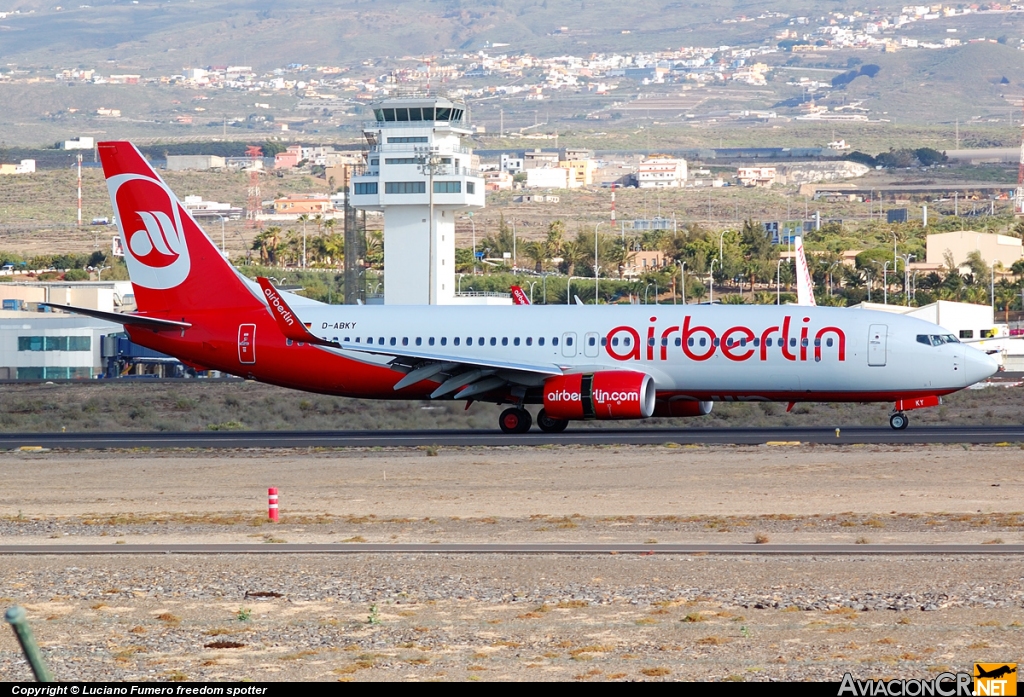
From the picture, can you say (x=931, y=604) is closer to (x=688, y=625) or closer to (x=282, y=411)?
(x=688, y=625)

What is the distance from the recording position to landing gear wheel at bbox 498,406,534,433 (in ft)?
124

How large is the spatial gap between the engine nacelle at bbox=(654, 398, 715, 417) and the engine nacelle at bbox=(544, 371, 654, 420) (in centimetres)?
137

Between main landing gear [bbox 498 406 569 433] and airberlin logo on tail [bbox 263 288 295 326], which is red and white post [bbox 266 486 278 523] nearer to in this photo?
airberlin logo on tail [bbox 263 288 295 326]

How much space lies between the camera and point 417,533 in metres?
21.6

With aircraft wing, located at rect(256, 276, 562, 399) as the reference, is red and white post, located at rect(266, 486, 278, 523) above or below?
below

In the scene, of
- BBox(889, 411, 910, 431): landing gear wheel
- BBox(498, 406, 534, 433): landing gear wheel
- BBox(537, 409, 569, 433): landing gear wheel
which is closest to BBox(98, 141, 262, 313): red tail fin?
BBox(498, 406, 534, 433): landing gear wheel

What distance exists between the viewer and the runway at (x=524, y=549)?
1906cm

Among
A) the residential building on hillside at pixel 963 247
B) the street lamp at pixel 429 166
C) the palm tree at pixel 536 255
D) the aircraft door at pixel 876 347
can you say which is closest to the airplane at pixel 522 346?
the aircraft door at pixel 876 347

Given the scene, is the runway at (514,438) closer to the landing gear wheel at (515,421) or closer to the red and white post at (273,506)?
Result: the landing gear wheel at (515,421)

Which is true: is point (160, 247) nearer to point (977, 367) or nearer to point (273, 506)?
point (273, 506)

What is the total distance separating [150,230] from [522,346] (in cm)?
1080

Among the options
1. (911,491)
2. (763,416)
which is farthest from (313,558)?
(763,416)

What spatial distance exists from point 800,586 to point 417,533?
263 inches

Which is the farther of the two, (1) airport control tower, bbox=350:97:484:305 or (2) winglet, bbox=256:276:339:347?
(1) airport control tower, bbox=350:97:484:305
